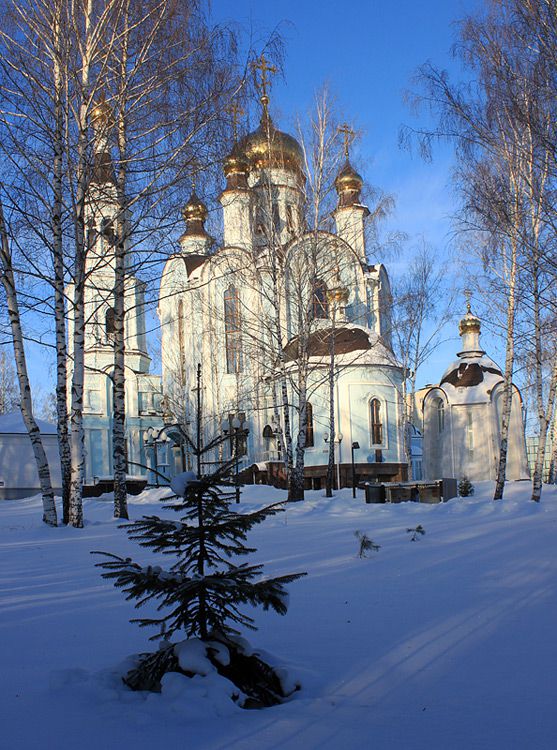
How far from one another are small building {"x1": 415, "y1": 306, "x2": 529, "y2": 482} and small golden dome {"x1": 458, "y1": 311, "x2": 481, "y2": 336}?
0.17ft

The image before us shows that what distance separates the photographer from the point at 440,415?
120ft

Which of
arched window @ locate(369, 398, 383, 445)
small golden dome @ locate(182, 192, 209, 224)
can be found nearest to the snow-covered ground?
small golden dome @ locate(182, 192, 209, 224)

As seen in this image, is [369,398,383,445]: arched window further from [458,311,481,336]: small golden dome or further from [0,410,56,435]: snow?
[0,410,56,435]: snow

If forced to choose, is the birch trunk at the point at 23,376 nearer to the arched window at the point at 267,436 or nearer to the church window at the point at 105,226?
the church window at the point at 105,226

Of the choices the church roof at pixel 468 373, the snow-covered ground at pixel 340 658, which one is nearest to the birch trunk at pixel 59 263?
the snow-covered ground at pixel 340 658

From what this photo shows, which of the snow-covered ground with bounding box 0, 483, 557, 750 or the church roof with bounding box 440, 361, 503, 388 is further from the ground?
the church roof with bounding box 440, 361, 503, 388

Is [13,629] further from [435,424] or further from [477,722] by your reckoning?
[435,424]

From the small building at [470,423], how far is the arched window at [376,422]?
4316 millimetres

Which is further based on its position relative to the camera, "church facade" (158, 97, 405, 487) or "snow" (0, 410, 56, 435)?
"snow" (0, 410, 56, 435)

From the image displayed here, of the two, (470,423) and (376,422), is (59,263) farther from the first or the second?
(470,423)

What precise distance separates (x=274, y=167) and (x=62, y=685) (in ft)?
63.2

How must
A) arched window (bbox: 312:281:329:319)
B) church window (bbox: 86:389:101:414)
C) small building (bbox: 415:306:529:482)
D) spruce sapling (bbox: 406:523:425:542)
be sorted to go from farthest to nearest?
church window (bbox: 86:389:101:414) → small building (bbox: 415:306:529:482) → arched window (bbox: 312:281:329:319) → spruce sapling (bbox: 406:523:425:542)

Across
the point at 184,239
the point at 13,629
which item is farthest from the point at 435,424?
the point at 13,629

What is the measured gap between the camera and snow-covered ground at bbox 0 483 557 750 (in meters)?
2.80
